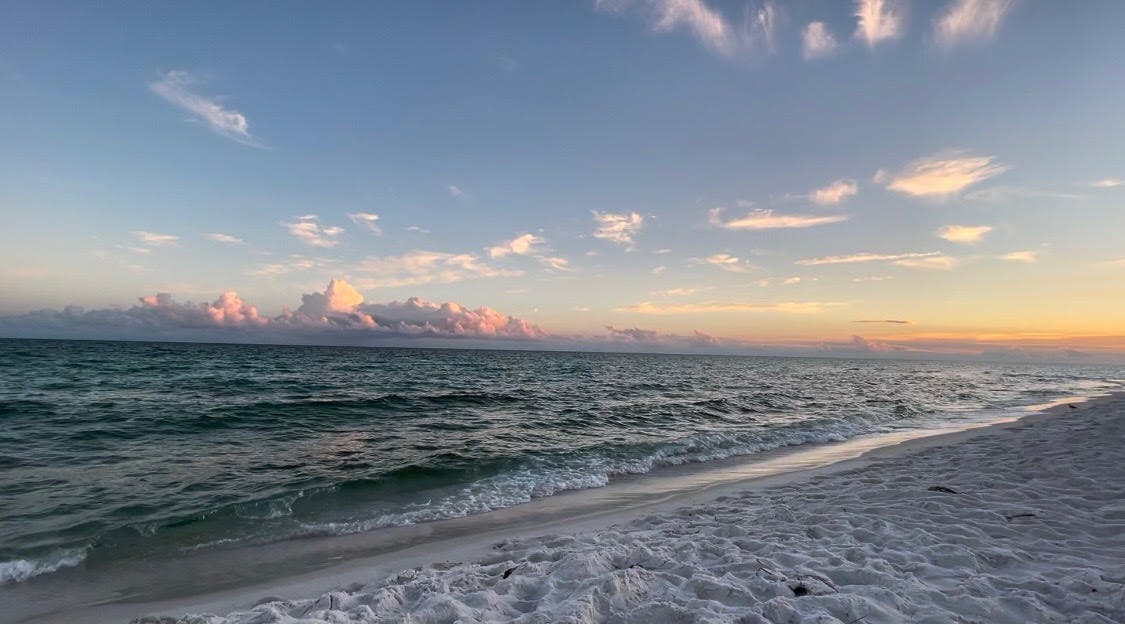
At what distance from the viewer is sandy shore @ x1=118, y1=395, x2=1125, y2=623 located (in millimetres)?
4359

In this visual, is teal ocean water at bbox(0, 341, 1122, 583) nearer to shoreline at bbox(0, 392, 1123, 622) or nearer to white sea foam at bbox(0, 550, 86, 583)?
white sea foam at bbox(0, 550, 86, 583)

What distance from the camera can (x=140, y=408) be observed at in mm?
20531

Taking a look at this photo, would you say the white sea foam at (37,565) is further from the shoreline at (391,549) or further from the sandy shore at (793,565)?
the sandy shore at (793,565)

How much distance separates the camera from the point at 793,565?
5285 millimetres

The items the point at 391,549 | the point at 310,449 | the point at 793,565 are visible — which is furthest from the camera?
the point at 310,449

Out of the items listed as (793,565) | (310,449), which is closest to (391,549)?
(793,565)

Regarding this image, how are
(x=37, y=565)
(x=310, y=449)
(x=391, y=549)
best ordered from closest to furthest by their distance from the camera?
(x=37, y=565)
(x=391, y=549)
(x=310, y=449)

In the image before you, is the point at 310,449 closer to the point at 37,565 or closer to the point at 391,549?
the point at 37,565

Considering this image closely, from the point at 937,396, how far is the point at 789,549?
37.7m

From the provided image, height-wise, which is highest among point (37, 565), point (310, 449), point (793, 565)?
point (793, 565)

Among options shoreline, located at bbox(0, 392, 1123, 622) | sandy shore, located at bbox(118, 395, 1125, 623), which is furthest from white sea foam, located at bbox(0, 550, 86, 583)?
sandy shore, located at bbox(118, 395, 1125, 623)

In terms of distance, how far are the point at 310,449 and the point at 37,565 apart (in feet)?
24.9

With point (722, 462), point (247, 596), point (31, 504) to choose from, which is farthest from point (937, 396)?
point (31, 504)

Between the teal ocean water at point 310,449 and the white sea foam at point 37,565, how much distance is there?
0.02 meters
